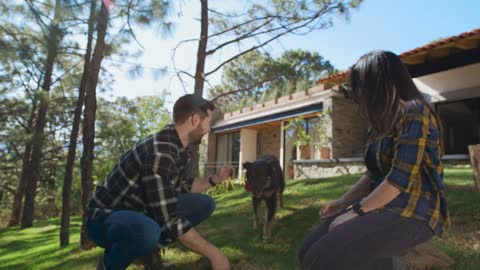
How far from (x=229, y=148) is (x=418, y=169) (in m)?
15.7

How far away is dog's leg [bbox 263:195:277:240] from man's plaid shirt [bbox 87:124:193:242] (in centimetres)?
178

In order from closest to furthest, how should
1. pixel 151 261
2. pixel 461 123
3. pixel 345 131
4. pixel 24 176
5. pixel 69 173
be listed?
pixel 151 261, pixel 69 173, pixel 461 123, pixel 345 131, pixel 24 176

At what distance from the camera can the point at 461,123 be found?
948 centimetres

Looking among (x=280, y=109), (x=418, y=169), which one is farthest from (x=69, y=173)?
(x=280, y=109)

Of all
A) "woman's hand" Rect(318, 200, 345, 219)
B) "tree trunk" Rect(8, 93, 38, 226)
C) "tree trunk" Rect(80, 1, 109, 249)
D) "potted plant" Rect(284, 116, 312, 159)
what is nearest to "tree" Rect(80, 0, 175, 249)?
"tree trunk" Rect(80, 1, 109, 249)

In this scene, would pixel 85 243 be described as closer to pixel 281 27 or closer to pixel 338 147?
pixel 281 27

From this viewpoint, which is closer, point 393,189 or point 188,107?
point 393,189

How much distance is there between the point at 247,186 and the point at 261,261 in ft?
4.09

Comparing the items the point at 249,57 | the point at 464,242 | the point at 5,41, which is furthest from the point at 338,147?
the point at 5,41

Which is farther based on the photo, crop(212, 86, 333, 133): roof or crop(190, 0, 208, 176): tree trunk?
crop(212, 86, 333, 133): roof

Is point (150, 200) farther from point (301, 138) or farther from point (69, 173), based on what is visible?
point (301, 138)

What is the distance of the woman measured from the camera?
1587mm

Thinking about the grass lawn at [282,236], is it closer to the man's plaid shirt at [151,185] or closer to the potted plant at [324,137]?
the man's plaid shirt at [151,185]

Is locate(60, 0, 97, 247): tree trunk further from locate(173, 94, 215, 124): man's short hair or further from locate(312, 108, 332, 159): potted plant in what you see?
locate(312, 108, 332, 159): potted plant
